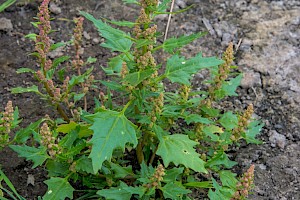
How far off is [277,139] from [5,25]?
236cm

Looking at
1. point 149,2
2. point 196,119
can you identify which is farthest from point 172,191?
point 149,2

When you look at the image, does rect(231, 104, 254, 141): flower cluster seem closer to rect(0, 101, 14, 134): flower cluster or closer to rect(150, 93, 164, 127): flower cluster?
rect(150, 93, 164, 127): flower cluster

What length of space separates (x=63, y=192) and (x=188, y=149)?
73cm

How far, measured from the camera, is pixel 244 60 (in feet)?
13.5

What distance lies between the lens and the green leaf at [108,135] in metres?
2.51

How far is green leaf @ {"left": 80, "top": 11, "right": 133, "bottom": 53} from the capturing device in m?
2.67

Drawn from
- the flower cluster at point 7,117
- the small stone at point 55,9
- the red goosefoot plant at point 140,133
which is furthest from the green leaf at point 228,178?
the small stone at point 55,9

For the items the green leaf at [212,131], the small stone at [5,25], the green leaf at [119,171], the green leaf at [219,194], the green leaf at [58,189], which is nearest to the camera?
the green leaf at [219,194]

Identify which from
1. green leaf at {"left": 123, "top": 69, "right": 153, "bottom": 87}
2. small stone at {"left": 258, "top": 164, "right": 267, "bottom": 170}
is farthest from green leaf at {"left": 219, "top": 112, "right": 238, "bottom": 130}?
green leaf at {"left": 123, "top": 69, "right": 153, "bottom": 87}

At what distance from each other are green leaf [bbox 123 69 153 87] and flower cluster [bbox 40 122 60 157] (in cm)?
48

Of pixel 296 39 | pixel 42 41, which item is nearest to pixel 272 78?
pixel 296 39

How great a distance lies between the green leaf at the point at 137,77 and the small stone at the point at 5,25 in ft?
6.45

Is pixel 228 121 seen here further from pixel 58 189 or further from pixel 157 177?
pixel 58 189

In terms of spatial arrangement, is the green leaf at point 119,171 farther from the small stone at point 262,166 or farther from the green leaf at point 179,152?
the small stone at point 262,166
